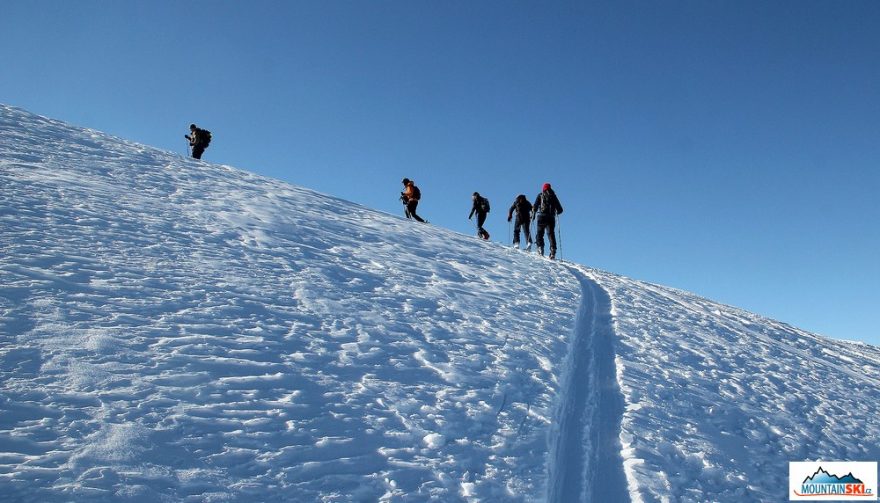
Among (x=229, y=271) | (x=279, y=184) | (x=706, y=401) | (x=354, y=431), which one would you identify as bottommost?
(x=354, y=431)

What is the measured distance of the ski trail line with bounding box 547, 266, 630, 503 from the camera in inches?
143

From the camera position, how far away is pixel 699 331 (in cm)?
851

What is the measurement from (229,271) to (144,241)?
4.36ft

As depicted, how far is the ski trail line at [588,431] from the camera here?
3.64 m

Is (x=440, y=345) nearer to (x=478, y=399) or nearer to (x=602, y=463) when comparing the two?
(x=478, y=399)

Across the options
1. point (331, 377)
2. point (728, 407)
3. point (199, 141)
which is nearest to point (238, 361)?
point (331, 377)

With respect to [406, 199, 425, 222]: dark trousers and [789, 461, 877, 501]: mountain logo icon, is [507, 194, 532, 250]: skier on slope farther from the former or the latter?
[789, 461, 877, 501]: mountain logo icon

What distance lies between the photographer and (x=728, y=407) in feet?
17.7

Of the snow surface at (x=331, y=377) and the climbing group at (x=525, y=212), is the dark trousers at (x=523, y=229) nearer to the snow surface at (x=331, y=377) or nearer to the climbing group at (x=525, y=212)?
the climbing group at (x=525, y=212)

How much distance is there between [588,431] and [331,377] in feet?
8.29

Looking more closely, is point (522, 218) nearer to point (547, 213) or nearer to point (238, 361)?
point (547, 213)

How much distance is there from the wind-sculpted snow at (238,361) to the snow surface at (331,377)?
0.02 metres

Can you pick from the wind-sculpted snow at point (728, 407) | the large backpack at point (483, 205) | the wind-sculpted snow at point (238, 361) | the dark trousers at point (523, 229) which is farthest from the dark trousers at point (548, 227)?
the wind-sculpted snow at point (238, 361)

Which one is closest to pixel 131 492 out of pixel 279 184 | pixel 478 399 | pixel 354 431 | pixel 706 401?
pixel 354 431
